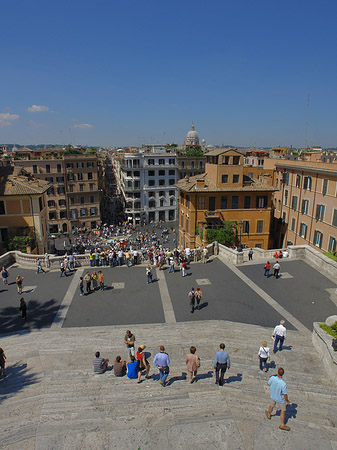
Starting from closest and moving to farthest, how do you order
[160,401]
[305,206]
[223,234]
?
[160,401] < [223,234] < [305,206]

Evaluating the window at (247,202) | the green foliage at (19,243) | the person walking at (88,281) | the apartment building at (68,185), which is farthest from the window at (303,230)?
the apartment building at (68,185)

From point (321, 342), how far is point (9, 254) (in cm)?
2397

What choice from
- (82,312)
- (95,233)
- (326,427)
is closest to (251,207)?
(82,312)

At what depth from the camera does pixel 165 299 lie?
1966cm

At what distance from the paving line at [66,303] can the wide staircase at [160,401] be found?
1.92 m

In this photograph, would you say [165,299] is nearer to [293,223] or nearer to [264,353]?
[264,353]

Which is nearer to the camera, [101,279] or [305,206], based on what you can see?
[101,279]

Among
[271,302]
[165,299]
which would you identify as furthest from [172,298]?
[271,302]

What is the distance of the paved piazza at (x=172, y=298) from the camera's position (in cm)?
1705

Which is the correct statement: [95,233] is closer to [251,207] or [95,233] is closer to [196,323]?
[251,207]

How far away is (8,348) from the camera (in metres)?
14.2

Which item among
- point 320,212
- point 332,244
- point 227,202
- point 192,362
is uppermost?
point 227,202

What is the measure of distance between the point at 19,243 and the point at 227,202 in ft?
72.2

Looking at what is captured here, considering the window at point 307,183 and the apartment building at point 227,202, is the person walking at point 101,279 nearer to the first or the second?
the apartment building at point 227,202
